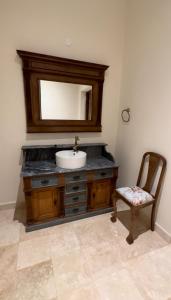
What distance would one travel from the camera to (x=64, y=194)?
1.89 m

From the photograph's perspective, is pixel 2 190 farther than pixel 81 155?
Yes

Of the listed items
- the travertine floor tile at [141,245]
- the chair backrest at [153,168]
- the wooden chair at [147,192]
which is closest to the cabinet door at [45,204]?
the wooden chair at [147,192]

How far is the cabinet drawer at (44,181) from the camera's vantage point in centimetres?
171

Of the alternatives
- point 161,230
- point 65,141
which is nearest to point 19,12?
point 65,141

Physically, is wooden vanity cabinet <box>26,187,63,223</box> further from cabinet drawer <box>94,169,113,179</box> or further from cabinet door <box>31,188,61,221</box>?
cabinet drawer <box>94,169,113,179</box>

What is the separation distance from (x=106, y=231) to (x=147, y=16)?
251 cm

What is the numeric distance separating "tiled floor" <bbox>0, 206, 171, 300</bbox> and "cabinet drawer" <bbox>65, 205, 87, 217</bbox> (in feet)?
0.44

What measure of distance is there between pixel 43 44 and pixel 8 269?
2330 mm

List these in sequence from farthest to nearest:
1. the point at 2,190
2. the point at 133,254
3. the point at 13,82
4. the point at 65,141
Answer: the point at 65,141, the point at 2,190, the point at 13,82, the point at 133,254

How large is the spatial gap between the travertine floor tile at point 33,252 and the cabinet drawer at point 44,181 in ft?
1.89

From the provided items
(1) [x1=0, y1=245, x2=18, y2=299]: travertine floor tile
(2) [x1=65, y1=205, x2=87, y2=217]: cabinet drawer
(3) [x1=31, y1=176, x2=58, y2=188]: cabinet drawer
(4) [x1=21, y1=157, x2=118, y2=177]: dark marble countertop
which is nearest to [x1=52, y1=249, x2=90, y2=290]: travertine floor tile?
(1) [x1=0, y1=245, x2=18, y2=299]: travertine floor tile

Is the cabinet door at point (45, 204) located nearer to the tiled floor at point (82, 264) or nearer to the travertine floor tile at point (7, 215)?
the tiled floor at point (82, 264)

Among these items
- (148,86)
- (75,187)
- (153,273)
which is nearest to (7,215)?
(75,187)

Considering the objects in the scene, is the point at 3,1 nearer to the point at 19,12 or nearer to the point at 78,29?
the point at 19,12
